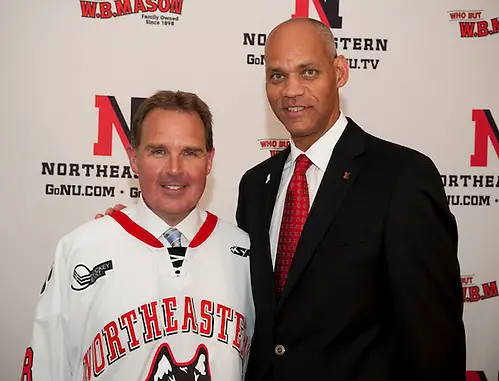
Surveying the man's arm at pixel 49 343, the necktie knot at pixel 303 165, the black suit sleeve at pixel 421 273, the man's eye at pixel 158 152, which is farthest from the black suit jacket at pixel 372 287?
the man's arm at pixel 49 343

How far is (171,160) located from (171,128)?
92mm

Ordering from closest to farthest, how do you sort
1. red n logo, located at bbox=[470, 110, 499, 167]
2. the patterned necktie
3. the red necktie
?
the patterned necktie < the red necktie < red n logo, located at bbox=[470, 110, 499, 167]

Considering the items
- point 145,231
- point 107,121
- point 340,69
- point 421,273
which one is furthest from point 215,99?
point 421,273

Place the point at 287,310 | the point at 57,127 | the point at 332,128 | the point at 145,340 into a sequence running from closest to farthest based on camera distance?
the point at 145,340, the point at 287,310, the point at 332,128, the point at 57,127

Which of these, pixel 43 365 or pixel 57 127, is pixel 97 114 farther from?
pixel 43 365

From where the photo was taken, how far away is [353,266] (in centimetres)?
173

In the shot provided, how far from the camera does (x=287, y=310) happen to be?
1.77 meters

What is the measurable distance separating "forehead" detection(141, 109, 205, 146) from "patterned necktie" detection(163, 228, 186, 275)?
267 millimetres

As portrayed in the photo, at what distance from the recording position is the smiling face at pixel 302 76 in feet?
6.15

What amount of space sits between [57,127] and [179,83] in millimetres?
630

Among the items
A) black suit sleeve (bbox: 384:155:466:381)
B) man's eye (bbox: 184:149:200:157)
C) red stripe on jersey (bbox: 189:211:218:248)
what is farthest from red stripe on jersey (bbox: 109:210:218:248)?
black suit sleeve (bbox: 384:155:466:381)

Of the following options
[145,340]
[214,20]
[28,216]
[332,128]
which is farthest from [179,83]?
[145,340]

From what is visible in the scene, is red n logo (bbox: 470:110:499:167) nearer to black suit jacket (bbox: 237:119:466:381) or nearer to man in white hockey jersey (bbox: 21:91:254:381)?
black suit jacket (bbox: 237:119:466:381)

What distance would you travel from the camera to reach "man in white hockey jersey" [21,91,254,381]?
5.39ft
